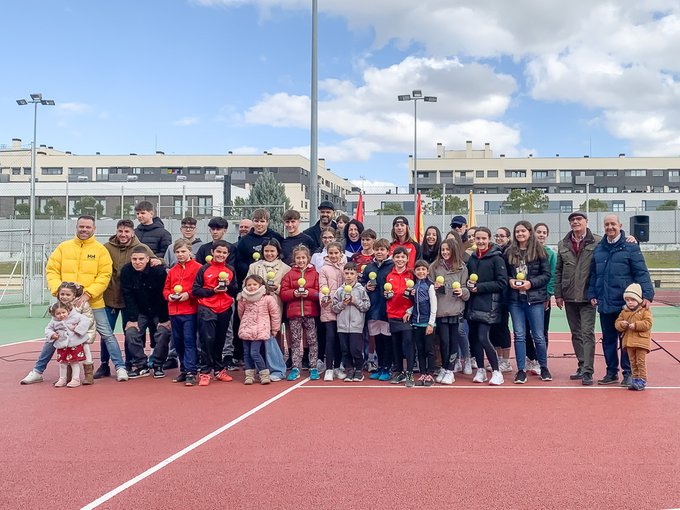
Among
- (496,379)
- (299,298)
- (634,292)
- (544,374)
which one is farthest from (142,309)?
(634,292)

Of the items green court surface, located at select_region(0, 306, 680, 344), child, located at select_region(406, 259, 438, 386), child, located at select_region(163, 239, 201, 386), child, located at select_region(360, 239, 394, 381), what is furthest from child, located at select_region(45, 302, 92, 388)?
green court surface, located at select_region(0, 306, 680, 344)

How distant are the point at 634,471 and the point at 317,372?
4480mm

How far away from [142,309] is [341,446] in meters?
4.21

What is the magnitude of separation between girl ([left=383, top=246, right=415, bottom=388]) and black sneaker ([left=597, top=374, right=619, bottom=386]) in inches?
92.0

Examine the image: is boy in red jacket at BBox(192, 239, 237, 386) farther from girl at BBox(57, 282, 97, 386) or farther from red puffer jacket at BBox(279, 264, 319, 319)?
girl at BBox(57, 282, 97, 386)

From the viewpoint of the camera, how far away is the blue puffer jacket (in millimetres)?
7641

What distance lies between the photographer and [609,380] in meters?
7.95

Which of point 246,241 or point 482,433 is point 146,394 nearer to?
point 246,241

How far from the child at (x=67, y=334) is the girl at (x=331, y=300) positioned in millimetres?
2991

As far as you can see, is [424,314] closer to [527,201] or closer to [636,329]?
[636,329]

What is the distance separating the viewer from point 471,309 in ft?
26.8

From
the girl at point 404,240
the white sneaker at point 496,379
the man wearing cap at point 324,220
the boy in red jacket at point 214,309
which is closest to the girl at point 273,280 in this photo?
the boy in red jacket at point 214,309

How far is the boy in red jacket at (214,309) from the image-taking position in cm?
806

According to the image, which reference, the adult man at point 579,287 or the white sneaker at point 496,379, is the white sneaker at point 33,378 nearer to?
the white sneaker at point 496,379
